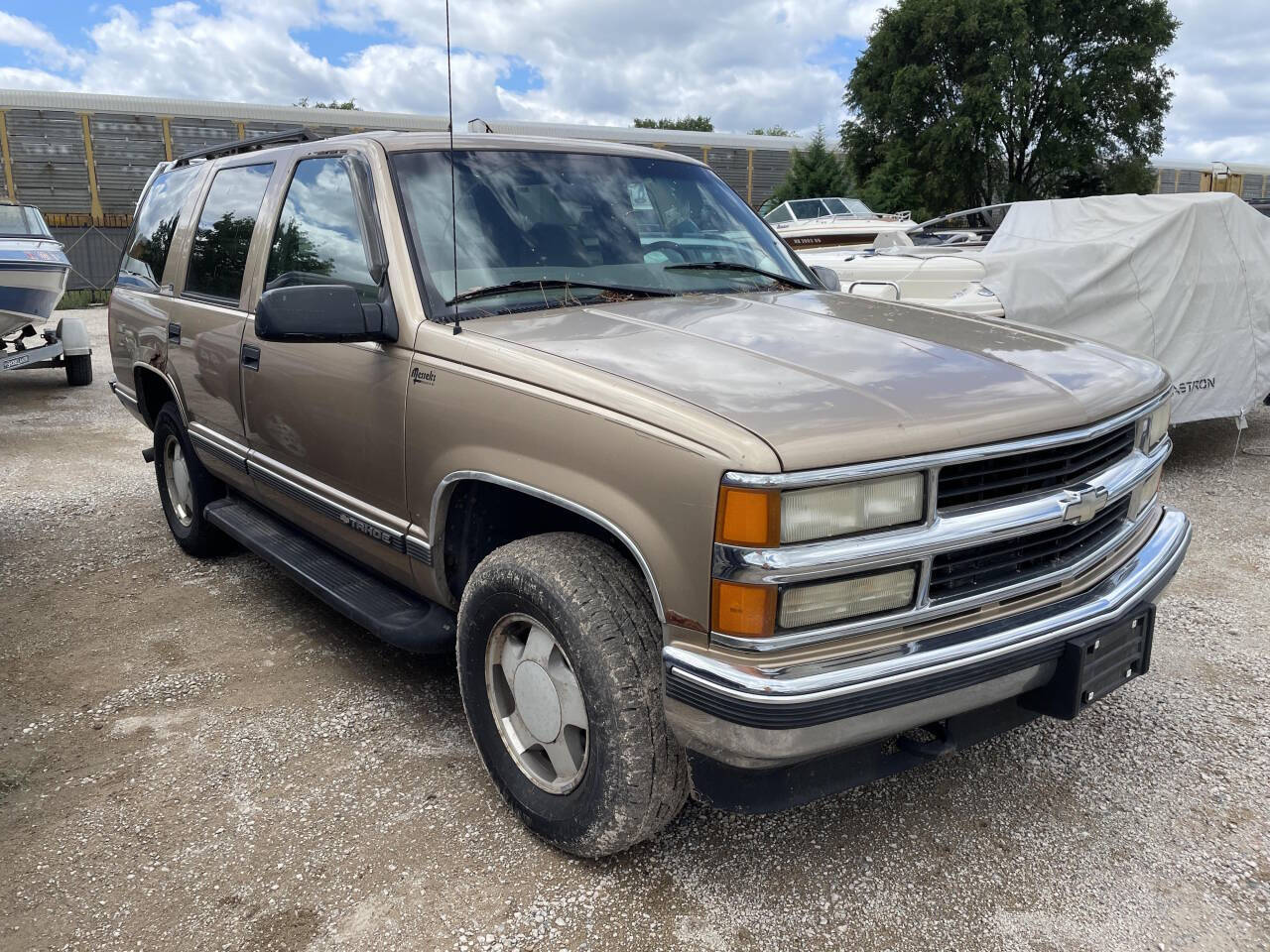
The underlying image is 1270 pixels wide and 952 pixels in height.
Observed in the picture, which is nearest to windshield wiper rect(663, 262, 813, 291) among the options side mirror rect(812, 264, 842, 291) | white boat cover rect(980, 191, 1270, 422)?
side mirror rect(812, 264, 842, 291)

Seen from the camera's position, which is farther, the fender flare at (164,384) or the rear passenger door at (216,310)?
the fender flare at (164,384)

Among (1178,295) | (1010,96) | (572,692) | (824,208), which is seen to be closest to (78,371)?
(572,692)

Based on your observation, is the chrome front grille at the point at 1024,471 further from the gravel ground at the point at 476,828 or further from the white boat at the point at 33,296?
the white boat at the point at 33,296

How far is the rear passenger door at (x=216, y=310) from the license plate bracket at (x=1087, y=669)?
10.2 ft

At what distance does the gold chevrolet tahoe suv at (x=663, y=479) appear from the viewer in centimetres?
201

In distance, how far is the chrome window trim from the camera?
6.30 ft

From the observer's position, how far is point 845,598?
2.04 metres

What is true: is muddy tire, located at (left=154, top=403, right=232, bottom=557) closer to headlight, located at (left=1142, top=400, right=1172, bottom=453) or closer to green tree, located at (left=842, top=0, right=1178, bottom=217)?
headlight, located at (left=1142, top=400, right=1172, bottom=453)

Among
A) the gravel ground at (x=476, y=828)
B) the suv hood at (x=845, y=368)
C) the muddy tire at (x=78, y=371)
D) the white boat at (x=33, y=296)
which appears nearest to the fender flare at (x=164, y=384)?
the gravel ground at (x=476, y=828)

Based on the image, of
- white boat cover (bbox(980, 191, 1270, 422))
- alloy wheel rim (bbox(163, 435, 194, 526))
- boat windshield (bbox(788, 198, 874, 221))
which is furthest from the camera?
boat windshield (bbox(788, 198, 874, 221))

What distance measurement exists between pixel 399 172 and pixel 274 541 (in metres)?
1.61

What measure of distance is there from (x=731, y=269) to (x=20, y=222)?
1055 centimetres

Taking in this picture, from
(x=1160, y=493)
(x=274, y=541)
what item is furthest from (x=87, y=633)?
(x=1160, y=493)

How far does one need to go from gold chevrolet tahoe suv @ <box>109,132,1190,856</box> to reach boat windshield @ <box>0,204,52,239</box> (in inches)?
348
